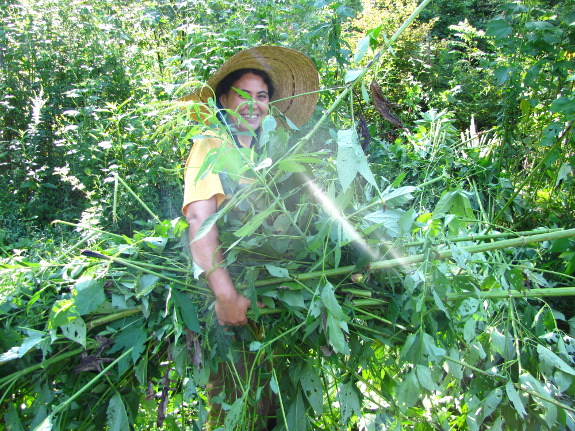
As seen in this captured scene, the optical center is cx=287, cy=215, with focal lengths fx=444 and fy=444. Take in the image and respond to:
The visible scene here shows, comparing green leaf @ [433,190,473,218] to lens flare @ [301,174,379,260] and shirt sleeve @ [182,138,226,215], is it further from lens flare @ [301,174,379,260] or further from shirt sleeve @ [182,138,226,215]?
shirt sleeve @ [182,138,226,215]

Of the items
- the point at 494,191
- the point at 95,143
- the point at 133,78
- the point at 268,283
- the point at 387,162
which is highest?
the point at 133,78

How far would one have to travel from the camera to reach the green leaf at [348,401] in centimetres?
131

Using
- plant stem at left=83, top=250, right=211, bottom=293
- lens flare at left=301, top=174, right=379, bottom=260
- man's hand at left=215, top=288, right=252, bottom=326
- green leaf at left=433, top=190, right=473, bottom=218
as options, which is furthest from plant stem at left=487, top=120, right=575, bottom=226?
plant stem at left=83, top=250, right=211, bottom=293

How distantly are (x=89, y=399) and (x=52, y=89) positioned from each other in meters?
3.21

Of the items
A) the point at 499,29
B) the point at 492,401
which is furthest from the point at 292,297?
the point at 499,29

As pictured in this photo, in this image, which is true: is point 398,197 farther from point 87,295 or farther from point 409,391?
point 87,295

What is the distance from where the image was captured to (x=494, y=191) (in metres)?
2.69

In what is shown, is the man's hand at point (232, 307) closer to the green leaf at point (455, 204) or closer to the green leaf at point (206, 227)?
the green leaf at point (206, 227)

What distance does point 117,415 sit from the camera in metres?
1.23

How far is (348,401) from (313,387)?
12 cm

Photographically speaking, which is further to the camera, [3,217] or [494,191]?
[3,217]

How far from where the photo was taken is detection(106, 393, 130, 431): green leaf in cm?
122

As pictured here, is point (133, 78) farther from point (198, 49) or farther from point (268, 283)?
point (268, 283)

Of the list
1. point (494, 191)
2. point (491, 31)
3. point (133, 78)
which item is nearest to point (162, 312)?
point (491, 31)
